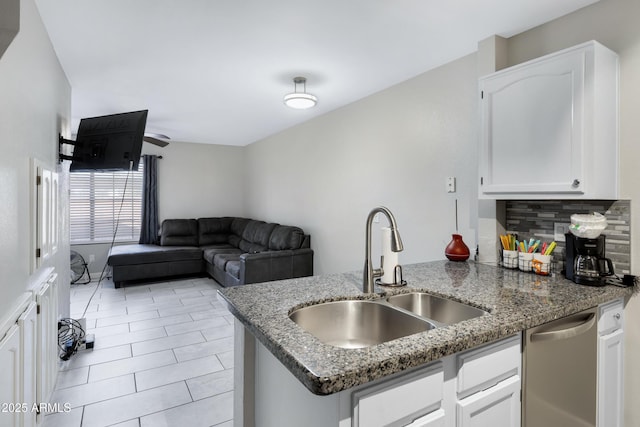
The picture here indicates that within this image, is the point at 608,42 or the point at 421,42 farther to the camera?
the point at 421,42

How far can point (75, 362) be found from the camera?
2.81 m

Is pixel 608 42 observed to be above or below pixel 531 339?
above

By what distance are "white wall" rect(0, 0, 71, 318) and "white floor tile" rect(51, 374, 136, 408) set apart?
91cm

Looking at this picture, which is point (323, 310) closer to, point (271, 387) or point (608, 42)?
point (271, 387)

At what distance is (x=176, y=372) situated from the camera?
2670 millimetres

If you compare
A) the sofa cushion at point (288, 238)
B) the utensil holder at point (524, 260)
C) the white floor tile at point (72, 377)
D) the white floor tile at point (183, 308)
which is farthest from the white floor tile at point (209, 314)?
the utensil holder at point (524, 260)

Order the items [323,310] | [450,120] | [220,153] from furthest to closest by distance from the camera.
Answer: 1. [220,153]
2. [450,120]
3. [323,310]

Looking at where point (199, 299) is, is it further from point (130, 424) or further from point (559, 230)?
point (559, 230)

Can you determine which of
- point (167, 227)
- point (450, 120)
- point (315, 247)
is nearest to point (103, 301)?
point (167, 227)

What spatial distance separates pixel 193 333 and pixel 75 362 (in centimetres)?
98

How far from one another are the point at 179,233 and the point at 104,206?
1384 mm

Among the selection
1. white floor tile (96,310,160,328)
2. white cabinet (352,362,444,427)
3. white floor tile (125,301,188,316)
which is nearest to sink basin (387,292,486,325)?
white cabinet (352,362,444,427)

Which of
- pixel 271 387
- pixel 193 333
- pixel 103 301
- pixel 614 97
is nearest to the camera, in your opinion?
pixel 271 387

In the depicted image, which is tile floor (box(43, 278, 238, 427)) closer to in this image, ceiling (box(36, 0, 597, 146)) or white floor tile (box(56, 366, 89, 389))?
white floor tile (box(56, 366, 89, 389))
